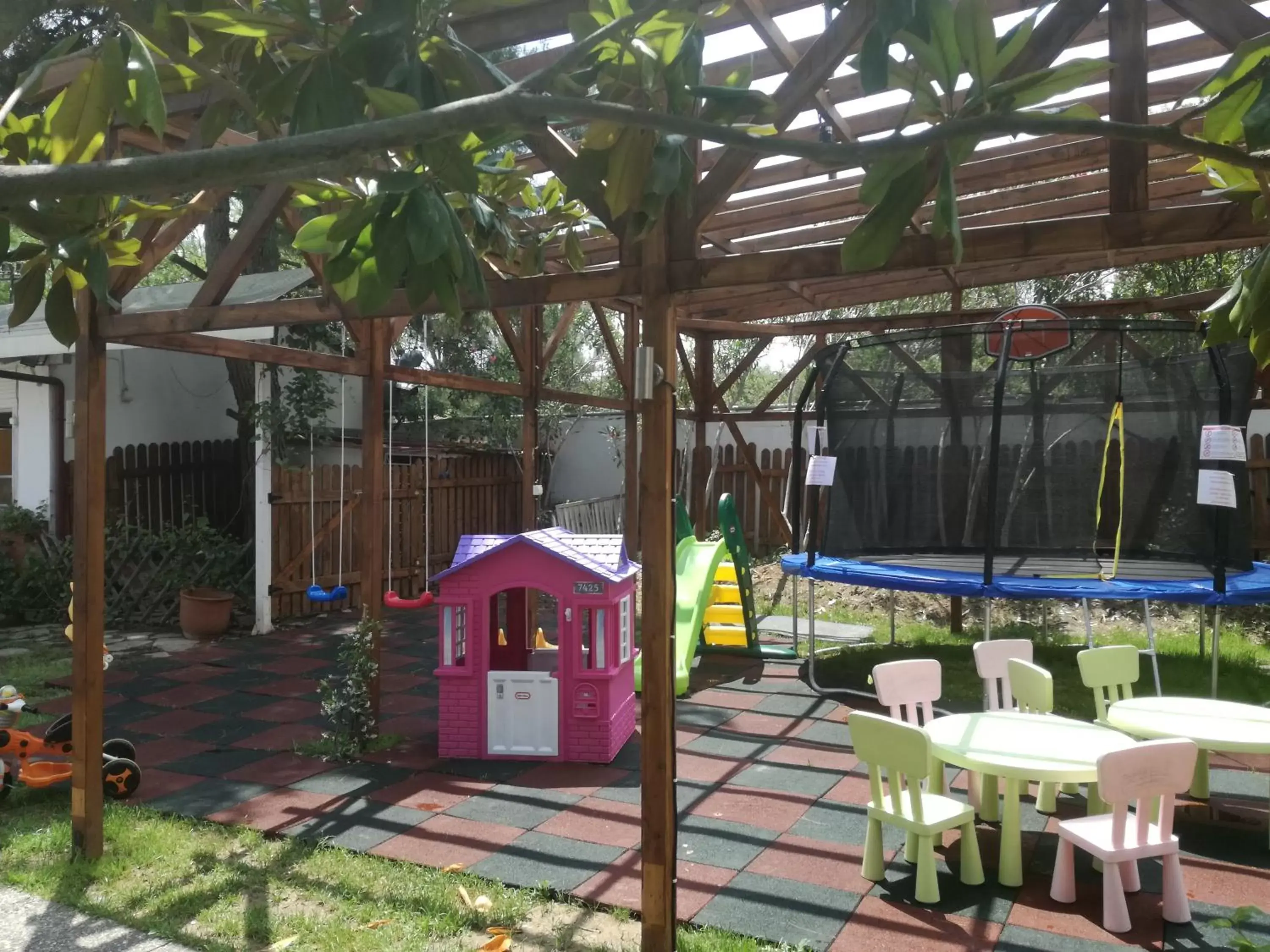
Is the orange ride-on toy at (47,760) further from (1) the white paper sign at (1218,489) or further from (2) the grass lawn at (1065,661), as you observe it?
(1) the white paper sign at (1218,489)

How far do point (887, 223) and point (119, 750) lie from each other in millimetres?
4841

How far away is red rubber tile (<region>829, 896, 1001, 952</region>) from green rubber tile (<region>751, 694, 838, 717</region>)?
9.30ft

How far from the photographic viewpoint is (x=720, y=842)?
4.33m

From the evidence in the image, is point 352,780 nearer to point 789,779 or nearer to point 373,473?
point 373,473

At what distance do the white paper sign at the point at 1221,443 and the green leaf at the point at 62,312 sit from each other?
18.8 ft

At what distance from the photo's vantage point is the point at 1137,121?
2.69m

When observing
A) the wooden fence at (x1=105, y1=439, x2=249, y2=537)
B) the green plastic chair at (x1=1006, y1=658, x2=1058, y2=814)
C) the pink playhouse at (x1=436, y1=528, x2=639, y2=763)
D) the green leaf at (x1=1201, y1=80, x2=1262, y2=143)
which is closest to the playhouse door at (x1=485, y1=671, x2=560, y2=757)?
the pink playhouse at (x1=436, y1=528, x2=639, y2=763)

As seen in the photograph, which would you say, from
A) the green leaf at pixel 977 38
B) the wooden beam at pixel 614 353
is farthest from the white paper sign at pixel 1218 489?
the green leaf at pixel 977 38

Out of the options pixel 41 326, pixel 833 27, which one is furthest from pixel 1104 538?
pixel 41 326

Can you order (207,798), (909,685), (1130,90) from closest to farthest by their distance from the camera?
(1130,90) → (909,685) → (207,798)

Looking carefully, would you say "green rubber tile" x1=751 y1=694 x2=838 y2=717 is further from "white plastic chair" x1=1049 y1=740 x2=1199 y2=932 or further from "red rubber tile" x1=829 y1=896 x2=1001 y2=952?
"white plastic chair" x1=1049 y1=740 x2=1199 y2=932

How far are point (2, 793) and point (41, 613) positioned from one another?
622 centimetres

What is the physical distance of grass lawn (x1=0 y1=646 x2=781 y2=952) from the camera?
343cm

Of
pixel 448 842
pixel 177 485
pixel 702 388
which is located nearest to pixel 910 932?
pixel 448 842
